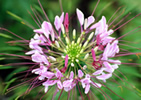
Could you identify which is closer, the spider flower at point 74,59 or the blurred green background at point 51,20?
the spider flower at point 74,59

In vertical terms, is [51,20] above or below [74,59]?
above

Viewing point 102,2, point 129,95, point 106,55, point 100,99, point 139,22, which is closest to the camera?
point 106,55

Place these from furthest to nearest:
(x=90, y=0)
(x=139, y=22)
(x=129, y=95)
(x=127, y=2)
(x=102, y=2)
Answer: (x=90, y=0)
(x=102, y=2)
(x=127, y=2)
(x=139, y=22)
(x=129, y=95)

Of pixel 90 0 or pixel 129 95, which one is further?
pixel 90 0

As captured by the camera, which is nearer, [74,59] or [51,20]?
[74,59]

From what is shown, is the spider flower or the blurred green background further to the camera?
the blurred green background

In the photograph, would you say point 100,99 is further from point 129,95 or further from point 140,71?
point 140,71

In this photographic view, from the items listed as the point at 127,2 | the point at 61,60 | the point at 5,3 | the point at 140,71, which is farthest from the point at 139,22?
the point at 5,3

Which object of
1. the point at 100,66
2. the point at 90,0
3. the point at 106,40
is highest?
the point at 90,0

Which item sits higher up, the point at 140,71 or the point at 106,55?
the point at 106,55

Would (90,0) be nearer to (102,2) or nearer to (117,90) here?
(102,2)
